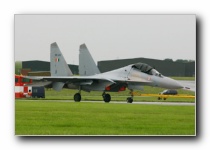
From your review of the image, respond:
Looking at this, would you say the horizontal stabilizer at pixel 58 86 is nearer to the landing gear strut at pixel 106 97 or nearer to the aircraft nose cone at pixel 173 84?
the landing gear strut at pixel 106 97

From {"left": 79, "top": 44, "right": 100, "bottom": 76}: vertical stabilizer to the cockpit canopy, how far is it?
1114mm

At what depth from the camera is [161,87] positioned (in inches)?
890

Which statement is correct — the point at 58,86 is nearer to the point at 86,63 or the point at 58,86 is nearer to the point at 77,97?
the point at 77,97

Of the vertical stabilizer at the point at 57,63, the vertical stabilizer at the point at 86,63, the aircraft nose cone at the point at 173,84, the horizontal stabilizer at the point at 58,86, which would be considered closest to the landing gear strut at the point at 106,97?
the vertical stabilizer at the point at 86,63

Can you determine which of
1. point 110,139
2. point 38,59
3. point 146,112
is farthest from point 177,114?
point 38,59

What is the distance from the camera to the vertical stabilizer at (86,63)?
62.1 feet

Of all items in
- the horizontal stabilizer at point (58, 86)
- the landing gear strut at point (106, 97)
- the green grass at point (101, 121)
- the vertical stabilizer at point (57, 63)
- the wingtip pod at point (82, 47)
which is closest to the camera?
the green grass at point (101, 121)

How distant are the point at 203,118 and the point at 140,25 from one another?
104 inches

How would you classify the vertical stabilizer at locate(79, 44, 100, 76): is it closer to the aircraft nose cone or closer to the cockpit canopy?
the cockpit canopy

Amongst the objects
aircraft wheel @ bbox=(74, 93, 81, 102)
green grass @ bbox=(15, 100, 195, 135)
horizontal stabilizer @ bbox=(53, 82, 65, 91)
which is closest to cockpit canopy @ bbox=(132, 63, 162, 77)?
green grass @ bbox=(15, 100, 195, 135)

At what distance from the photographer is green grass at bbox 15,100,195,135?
17156 mm

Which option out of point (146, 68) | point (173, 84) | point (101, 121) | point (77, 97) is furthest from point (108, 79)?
point (101, 121)

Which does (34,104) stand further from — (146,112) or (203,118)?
(203,118)

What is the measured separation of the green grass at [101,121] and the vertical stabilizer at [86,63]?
48.5 inches
